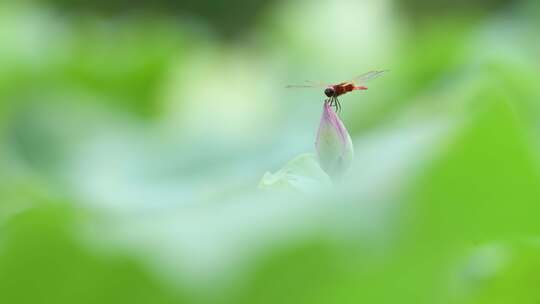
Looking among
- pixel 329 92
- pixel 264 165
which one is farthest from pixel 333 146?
pixel 264 165

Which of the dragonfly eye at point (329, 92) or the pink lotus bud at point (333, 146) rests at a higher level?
the dragonfly eye at point (329, 92)

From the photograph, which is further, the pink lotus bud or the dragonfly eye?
the dragonfly eye

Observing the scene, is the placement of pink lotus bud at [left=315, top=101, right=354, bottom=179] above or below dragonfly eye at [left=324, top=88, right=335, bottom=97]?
below

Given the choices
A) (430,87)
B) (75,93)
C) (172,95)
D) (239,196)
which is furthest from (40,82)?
(239,196)

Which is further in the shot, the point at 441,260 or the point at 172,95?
the point at 172,95

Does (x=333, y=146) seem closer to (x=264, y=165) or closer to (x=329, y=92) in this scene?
(x=329, y=92)

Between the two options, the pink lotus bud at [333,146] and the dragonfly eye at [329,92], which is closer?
the pink lotus bud at [333,146]

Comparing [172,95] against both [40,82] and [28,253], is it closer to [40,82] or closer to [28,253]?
[40,82]
